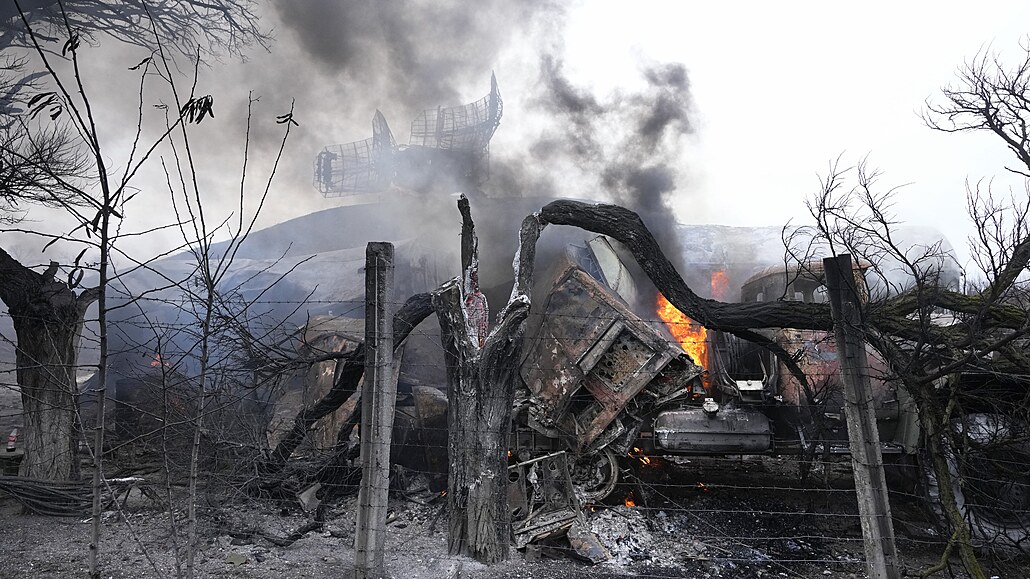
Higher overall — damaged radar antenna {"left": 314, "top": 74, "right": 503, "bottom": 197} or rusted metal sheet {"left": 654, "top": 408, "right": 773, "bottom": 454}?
damaged radar antenna {"left": 314, "top": 74, "right": 503, "bottom": 197}

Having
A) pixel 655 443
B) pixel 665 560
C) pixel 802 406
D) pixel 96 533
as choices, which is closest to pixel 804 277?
pixel 802 406

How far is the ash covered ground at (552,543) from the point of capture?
534 centimetres

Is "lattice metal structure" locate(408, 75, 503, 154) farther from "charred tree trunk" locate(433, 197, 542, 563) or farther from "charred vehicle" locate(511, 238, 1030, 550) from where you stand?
"charred tree trunk" locate(433, 197, 542, 563)

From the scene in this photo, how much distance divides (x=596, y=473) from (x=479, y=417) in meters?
2.84

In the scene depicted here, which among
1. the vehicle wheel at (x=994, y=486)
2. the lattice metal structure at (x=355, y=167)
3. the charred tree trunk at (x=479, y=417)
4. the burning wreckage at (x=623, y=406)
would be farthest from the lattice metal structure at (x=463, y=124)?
the vehicle wheel at (x=994, y=486)

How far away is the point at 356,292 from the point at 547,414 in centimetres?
919

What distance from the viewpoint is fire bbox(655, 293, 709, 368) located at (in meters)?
9.66

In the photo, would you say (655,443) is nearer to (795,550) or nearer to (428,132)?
(795,550)

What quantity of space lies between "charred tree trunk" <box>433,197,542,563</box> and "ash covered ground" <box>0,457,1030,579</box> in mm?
285

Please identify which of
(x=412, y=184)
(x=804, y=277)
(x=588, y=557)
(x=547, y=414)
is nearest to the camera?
(x=588, y=557)

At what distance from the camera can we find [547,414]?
7.76 metres

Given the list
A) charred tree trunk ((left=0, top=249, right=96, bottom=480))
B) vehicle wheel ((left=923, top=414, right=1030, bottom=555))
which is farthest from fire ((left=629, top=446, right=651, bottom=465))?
charred tree trunk ((left=0, top=249, right=96, bottom=480))

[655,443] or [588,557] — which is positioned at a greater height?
[655,443]

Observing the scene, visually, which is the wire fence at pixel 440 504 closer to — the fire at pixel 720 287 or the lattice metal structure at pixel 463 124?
the fire at pixel 720 287
